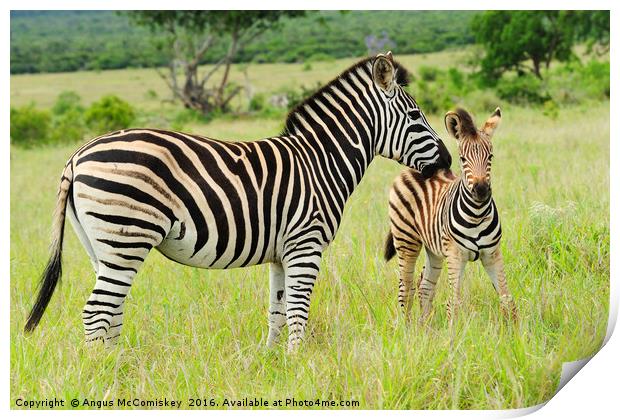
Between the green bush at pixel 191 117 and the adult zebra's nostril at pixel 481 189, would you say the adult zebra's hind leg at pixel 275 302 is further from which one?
the green bush at pixel 191 117

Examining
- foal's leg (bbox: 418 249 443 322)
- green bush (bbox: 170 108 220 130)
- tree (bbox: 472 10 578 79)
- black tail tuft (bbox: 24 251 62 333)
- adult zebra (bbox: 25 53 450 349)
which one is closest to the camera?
adult zebra (bbox: 25 53 450 349)

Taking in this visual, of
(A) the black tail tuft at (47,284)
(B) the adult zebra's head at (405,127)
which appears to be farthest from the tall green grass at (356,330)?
(B) the adult zebra's head at (405,127)

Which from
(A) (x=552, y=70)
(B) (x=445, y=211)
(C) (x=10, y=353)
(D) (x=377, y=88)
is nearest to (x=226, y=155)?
(D) (x=377, y=88)

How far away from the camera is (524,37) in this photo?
6.16 metres

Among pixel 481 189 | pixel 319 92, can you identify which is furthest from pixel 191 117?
pixel 481 189

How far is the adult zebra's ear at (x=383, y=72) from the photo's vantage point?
3849 millimetres

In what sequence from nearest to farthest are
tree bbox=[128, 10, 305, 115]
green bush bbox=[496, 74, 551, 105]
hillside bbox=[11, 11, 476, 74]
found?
hillside bbox=[11, 11, 476, 74] < green bush bbox=[496, 74, 551, 105] < tree bbox=[128, 10, 305, 115]

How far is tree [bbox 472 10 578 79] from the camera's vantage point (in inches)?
237

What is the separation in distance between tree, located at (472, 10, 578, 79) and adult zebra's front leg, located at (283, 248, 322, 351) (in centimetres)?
312

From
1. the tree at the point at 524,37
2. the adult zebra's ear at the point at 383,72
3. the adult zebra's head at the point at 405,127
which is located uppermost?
the tree at the point at 524,37

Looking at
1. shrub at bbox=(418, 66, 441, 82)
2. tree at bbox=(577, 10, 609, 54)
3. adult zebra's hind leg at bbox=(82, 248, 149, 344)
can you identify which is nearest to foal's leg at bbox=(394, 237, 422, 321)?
adult zebra's hind leg at bbox=(82, 248, 149, 344)

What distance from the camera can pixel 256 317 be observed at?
168 inches

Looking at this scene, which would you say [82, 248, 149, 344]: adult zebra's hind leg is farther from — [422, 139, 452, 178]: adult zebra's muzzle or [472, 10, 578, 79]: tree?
[472, 10, 578, 79]: tree

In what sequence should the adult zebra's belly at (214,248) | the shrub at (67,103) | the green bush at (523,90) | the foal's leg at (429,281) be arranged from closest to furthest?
the adult zebra's belly at (214,248), the foal's leg at (429,281), the green bush at (523,90), the shrub at (67,103)
